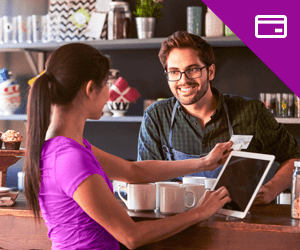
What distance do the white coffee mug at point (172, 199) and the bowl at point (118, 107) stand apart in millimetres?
1648

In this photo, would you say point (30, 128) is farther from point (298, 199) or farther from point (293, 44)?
point (293, 44)

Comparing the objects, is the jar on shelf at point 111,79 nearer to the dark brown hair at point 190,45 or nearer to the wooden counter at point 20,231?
the dark brown hair at point 190,45

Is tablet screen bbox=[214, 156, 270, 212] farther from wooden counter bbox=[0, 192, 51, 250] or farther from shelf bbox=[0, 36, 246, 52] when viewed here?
shelf bbox=[0, 36, 246, 52]

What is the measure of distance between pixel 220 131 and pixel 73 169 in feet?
3.77

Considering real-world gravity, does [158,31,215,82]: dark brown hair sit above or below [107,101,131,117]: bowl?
above

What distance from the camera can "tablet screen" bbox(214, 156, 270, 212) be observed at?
4.21ft

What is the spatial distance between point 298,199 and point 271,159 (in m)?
0.18

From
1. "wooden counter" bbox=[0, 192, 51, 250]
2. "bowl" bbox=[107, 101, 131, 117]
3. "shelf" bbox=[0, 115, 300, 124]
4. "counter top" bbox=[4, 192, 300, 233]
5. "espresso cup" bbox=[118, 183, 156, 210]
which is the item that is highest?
"bowl" bbox=[107, 101, 131, 117]

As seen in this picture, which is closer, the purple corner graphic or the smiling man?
the smiling man

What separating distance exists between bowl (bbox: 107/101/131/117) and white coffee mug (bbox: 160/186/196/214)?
64.9 inches

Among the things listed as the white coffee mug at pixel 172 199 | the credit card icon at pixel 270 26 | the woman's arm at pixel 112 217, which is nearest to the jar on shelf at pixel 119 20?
the credit card icon at pixel 270 26

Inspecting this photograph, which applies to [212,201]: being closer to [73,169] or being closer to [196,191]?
[196,191]

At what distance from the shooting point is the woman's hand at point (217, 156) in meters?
1.60

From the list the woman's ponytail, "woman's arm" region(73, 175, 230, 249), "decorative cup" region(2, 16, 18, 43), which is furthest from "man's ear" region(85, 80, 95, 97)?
"decorative cup" region(2, 16, 18, 43)
